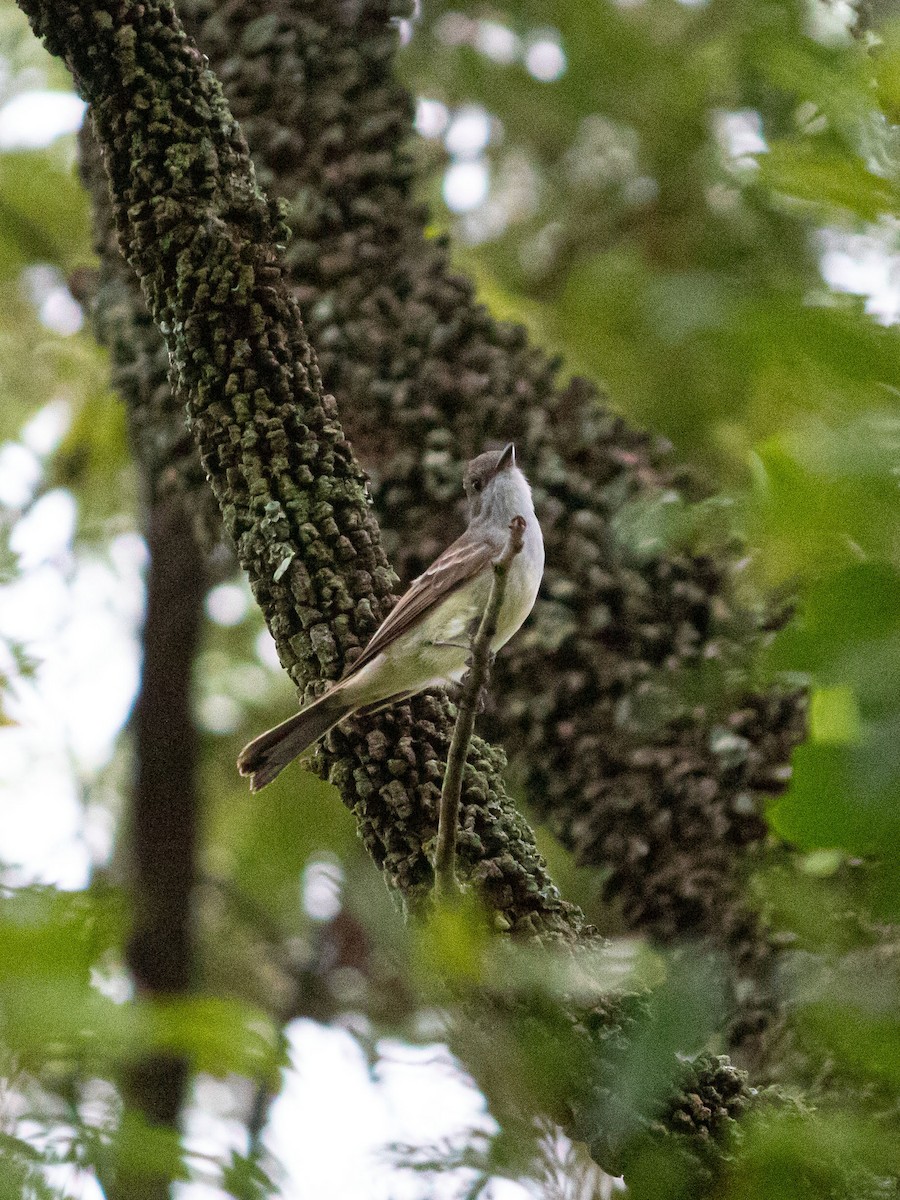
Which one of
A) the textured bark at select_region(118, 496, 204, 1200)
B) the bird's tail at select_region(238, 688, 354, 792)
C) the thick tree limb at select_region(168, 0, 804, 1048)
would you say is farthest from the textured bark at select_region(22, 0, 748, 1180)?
the textured bark at select_region(118, 496, 204, 1200)

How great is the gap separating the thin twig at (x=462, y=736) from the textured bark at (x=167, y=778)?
3.81m

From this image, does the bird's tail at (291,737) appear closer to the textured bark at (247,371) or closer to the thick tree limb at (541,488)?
the textured bark at (247,371)

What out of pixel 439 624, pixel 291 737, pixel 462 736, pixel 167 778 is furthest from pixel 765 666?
pixel 167 778

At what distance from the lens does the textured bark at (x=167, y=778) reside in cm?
691

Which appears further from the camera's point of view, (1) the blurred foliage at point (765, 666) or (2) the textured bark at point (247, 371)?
(2) the textured bark at point (247, 371)

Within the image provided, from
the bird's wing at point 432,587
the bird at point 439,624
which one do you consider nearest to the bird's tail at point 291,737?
the bird at point 439,624

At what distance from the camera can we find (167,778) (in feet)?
23.5

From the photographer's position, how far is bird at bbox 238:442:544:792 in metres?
3.39

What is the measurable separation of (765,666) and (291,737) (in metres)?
2.09

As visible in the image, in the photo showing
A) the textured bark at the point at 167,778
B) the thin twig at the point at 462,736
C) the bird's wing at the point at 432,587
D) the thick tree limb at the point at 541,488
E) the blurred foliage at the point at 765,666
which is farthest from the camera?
the textured bark at the point at 167,778

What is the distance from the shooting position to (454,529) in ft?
18.4

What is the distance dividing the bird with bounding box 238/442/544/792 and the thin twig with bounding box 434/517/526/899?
0.26 meters

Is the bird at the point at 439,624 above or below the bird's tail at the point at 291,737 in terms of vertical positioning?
above

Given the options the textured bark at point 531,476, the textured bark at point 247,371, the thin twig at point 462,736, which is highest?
the textured bark at point 531,476
